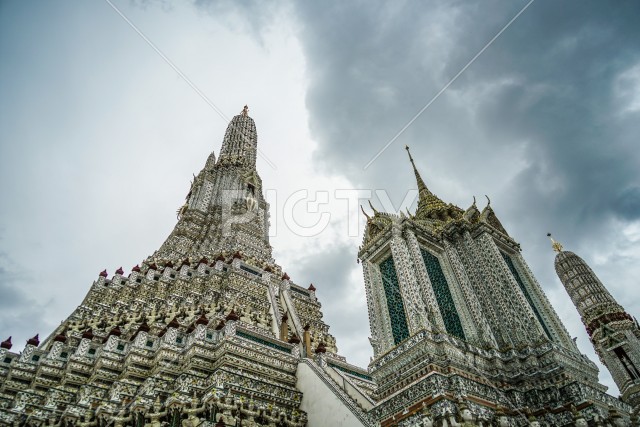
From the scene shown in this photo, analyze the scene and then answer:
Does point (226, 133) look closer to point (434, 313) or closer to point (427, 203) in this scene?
point (427, 203)

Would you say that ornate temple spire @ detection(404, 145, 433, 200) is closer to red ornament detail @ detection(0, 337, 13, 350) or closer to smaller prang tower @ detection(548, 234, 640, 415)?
smaller prang tower @ detection(548, 234, 640, 415)

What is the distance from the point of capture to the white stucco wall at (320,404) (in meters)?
11.9

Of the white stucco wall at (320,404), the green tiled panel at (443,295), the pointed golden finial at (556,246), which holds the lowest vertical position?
the white stucco wall at (320,404)

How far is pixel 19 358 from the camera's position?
Result: 570 inches

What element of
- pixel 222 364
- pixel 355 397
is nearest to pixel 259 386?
pixel 222 364

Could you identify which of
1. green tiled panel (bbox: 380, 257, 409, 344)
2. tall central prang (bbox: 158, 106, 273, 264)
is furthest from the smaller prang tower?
tall central prang (bbox: 158, 106, 273, 264)

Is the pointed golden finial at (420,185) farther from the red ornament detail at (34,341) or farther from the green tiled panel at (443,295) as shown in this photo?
the red ornament detail at (34,341)

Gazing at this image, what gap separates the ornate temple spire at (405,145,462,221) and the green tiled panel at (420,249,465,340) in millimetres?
2807

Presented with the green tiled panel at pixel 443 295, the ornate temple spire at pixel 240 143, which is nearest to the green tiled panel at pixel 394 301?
the green tiled panel at pixel 443 295

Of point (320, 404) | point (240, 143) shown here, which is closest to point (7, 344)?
point (320, 404)

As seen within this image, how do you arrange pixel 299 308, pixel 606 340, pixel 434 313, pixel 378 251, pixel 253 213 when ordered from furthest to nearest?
pixel 253 213, pixel 606 340, pixel 299 308, pixel 378 251, pixel 434 313

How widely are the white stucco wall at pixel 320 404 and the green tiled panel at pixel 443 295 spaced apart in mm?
3668

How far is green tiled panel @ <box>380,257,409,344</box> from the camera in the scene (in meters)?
10.9

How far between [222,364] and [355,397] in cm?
461
